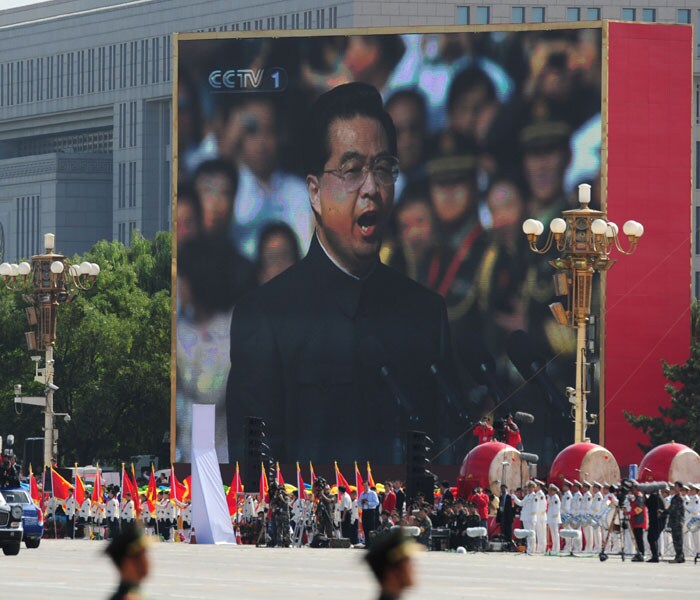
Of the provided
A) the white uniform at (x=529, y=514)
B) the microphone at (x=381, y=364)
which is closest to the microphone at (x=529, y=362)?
the microphone at (x=381, y=364)

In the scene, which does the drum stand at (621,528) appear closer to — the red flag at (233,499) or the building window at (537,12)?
the red flag at (233,499)

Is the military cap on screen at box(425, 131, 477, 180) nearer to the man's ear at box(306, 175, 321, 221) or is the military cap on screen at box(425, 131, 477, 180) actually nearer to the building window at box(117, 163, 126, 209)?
the man's ear at box(306, 175, 321, 221)

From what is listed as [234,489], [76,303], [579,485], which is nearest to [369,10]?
[76,303]

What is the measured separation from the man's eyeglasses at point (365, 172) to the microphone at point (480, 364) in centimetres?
546

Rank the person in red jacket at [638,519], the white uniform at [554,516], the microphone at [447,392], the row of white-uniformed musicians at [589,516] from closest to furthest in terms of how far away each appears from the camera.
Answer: the person in red jacket at [638,519], the row of white-uniformed musicians at [589,516], the white uniform at [554,516], the microphone at [447,392]

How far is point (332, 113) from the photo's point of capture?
65.2m

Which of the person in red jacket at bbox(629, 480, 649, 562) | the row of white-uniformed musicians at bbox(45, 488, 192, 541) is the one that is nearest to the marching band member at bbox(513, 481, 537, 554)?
the person in red jacket at bbox(629, 480, 649, 562)

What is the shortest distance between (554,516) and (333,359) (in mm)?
25147

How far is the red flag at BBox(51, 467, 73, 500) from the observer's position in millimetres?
50062

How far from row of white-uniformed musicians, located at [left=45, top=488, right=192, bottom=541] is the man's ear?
16.3 metres

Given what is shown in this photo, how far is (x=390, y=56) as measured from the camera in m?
65.1

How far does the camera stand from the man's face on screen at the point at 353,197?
64.5 m

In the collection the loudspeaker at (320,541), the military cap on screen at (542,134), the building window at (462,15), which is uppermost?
the building window at (462,15)

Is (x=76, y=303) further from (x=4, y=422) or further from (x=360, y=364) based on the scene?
(x=360, y=364)
